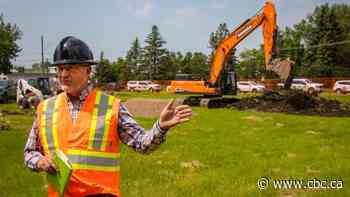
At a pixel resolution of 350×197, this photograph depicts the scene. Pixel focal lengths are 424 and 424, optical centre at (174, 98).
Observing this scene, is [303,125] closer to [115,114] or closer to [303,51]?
[115,114]

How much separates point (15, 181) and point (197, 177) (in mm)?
2871

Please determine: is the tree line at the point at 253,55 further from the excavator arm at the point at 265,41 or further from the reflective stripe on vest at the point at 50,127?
the reflective stripe on vest at the point at 50,127

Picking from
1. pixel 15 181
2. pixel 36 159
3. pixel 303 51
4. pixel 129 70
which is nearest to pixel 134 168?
pixel 15 181

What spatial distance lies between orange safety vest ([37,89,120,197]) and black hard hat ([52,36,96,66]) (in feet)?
0.68

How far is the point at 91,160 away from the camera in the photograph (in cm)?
244

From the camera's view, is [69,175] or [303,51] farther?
[303,51]

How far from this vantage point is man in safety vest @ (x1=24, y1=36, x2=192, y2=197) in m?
2.43

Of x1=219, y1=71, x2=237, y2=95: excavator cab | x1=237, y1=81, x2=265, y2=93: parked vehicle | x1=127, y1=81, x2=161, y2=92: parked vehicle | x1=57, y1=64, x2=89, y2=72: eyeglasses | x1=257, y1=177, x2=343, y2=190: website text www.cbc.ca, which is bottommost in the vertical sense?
x1=127, y1=81, x2=161, y2=92: parked vehicle

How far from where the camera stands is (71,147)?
95.4 inches

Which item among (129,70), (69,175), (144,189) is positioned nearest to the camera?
(69,175)

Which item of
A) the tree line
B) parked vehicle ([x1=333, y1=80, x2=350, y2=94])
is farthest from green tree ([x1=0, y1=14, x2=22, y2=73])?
parked vehicle ([x1=333, y1=80, x2=350, y2=94])

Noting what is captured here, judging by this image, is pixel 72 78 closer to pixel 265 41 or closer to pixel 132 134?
pixel 132 134

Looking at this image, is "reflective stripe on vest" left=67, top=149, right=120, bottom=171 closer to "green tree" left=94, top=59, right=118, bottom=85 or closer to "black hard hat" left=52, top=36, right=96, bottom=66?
"black hard hat" left=52, top=36, right=96, bottom=66


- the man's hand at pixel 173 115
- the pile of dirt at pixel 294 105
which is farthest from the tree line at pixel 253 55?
the man's hand at pixel 173 115
